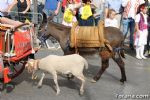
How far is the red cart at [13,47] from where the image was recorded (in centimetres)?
872

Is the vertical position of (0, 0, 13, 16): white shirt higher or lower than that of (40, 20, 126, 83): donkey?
higher

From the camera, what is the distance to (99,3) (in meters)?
14.5

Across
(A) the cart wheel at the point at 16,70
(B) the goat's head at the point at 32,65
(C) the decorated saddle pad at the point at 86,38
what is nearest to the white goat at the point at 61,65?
(B) the goat's head at the point at 32,65

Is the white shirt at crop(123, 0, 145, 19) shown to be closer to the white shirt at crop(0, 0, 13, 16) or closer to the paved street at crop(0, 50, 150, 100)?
the paved street at crop(0, 50, 150, 100)

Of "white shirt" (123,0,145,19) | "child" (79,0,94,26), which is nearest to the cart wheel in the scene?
"child" (79,0,94,26)

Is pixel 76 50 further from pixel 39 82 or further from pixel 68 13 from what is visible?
pixel 68 13

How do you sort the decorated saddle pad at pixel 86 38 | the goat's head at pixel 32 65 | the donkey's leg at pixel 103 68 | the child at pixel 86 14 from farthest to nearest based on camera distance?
the child at pixel 86 14
the donkey's leg at pixel 103 68
the decorated saddle pad at pixel 86 38
the goat's head at pixel 32 65

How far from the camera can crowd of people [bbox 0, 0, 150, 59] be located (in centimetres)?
1293

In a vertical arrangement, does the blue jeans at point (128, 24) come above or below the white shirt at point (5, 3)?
below

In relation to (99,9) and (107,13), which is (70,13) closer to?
(107,13)

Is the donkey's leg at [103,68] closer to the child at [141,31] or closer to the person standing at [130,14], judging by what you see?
the child at [141,31]

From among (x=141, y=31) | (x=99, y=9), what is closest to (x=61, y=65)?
(x=141, y=31)

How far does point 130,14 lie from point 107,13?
61.2 inches

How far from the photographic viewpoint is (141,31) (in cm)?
1308
